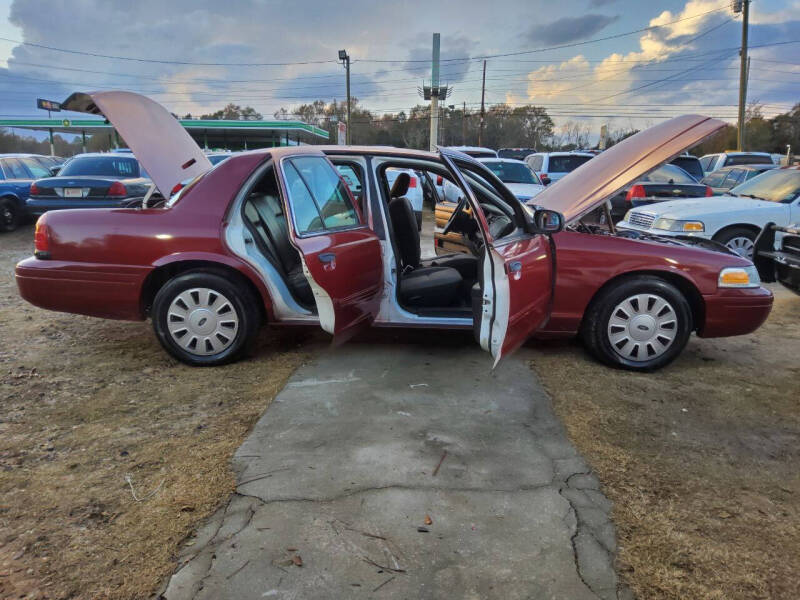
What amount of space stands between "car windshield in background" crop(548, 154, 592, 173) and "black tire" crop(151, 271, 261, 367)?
1157 cm

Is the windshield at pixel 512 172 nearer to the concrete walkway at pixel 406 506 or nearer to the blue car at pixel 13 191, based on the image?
the concrete walkway at pixel 406 506

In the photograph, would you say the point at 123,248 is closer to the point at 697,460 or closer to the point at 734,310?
the point at 697,460

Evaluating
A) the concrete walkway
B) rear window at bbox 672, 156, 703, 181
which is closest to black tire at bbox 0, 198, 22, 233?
the concrete walkway

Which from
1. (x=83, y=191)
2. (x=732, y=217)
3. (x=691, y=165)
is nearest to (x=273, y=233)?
(x=732, y=217)

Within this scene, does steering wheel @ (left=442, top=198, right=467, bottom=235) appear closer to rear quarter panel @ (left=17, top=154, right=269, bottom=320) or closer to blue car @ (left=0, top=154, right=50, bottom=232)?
rear quarter panel @ (left=17, top=154, right=269, bottom=320)

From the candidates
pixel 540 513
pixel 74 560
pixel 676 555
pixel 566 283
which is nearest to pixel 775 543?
pixel 676 555

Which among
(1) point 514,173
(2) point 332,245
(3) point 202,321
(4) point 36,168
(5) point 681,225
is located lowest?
(3) point 202,321

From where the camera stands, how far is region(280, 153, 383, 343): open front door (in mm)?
3836

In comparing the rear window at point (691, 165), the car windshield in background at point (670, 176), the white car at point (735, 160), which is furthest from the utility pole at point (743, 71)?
the car windshield in background at point (670, 176)

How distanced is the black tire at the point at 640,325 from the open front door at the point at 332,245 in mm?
1708

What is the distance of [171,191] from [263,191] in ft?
3.41

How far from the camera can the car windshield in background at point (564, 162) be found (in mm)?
14250

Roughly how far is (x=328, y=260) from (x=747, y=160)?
60.4ft

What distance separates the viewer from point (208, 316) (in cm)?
425
